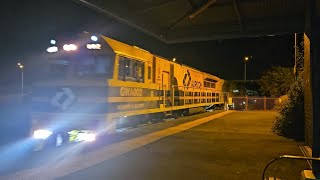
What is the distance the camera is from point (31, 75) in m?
12.5

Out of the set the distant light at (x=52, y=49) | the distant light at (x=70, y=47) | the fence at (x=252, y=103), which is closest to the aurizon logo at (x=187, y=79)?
the distant light at (x=70, y=47)

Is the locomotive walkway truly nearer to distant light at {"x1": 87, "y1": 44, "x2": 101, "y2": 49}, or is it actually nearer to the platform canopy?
distant light at {"x1": 87, "y1": 44, "x2": 101, "y2": 49}

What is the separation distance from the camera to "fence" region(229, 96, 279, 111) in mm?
35588

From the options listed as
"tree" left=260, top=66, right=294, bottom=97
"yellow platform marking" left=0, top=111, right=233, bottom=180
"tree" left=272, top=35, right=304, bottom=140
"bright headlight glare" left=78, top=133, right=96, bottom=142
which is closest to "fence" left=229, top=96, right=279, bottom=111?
"tree" left=260, top=66, right=294, bottom=97

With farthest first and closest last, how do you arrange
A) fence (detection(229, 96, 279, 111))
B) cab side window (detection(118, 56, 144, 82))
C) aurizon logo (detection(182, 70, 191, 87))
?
fence (detection(229, 96, 279, 111)), aurizon logo (detection(182, 70, 191, 87)), cab side window (detection(118, 56, 144, 82))

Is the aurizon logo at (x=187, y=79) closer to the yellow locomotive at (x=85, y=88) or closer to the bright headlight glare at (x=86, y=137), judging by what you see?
the yellow locomotive at (x=85, y=88)

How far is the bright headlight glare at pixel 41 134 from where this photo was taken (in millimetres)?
10742

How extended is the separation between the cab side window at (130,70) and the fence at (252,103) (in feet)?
79.5

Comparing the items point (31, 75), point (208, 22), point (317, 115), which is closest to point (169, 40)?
point (208, 22)

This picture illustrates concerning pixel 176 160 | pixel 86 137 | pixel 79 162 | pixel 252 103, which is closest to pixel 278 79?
pixel 252 103

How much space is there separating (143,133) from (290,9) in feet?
24.1

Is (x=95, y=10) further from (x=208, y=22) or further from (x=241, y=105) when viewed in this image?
(x=241, y=105)

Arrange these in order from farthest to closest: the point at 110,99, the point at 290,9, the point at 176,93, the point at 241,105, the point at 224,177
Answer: the point at 241,105, the point at 176,93, the point at 110,99, the point at 290,9, the point at 224,177

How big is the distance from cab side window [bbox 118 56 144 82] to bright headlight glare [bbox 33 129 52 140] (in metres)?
3.00
